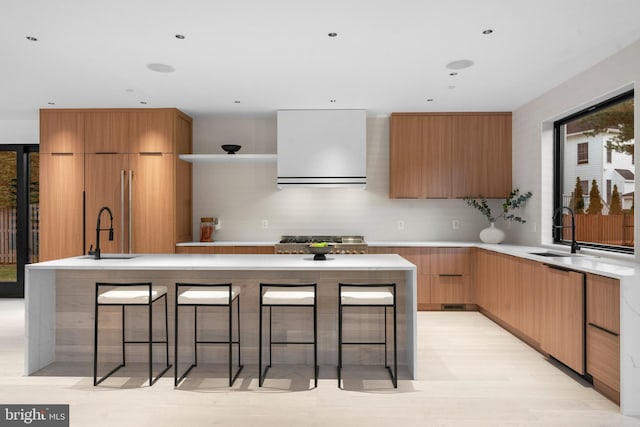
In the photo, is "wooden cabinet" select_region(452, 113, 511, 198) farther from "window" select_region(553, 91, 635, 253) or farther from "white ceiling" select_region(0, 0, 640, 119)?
"window" select_region(553, 91, 635, 253)

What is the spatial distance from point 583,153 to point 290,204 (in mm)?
3587

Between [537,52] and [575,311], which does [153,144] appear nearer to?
[537,52]

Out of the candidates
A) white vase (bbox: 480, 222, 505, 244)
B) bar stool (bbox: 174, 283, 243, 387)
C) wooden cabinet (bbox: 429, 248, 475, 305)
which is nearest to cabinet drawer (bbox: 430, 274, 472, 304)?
wooden cabinet (bbox: 429, 248, 475, 305)

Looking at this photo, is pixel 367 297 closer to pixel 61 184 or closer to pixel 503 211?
pixel 503 211

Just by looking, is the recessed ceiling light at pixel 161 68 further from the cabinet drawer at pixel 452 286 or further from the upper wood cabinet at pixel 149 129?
the cabinet drawer at pixel 452 286

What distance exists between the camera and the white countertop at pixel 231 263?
2932 mm

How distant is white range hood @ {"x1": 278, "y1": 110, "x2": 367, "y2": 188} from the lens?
527 centimetres

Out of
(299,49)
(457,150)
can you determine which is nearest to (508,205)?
(457,150)

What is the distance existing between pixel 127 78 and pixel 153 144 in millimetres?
1151

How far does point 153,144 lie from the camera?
16.8 ft

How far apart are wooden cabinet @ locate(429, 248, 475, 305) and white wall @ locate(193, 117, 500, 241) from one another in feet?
2.09

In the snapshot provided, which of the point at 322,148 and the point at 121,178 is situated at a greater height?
the point at 322,148

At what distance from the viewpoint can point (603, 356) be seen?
108 inches

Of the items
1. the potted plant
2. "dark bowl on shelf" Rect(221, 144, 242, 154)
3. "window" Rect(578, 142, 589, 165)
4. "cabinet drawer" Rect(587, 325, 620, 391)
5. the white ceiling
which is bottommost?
"cabinet drawer" Rect(587, 325, 620, 391)
